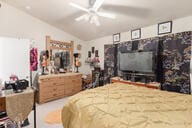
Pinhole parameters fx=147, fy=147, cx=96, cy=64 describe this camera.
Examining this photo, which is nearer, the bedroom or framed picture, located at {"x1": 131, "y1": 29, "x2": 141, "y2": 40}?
the bedroom

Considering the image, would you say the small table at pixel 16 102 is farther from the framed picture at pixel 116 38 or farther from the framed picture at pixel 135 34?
the framed picture at pixel 116 38

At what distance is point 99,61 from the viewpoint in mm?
5211

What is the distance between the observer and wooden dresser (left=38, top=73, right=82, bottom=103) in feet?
13.2

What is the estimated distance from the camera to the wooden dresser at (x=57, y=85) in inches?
159

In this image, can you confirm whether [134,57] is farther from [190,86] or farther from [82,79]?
[82,79]

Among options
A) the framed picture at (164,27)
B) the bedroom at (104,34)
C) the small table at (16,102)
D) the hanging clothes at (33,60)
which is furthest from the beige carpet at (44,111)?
the framed picture at (164,27)

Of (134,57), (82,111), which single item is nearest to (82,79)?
(134,57)

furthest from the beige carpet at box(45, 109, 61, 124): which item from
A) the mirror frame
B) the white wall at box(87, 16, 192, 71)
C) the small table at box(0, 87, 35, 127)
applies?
the white wall at box(87, 16, 192, 71)

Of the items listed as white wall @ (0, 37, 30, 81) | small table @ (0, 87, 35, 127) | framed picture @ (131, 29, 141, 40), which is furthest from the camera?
framed picture @ (131, 29, 141, 40)

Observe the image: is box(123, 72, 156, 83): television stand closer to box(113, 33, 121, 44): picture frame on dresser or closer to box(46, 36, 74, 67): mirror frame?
box(113, 33, 121, 44): picture frame on dresser

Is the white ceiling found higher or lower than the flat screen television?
higher

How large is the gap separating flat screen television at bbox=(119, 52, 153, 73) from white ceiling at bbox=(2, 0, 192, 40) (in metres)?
0.74

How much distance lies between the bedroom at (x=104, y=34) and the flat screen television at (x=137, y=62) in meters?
0.07

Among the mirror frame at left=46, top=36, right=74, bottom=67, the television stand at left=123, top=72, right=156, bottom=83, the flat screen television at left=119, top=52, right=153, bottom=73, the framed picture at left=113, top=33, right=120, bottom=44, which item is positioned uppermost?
the framed picture at left=113, top=33, right=120, bottom=44
